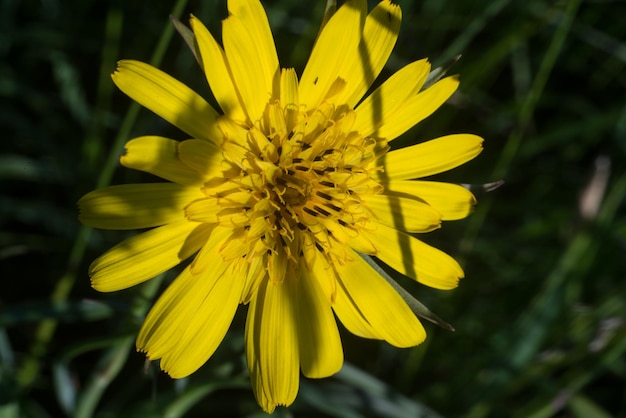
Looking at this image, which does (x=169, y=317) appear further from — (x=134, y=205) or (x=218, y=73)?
(x=218, y=73)

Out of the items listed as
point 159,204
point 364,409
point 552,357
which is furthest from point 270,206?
point 552,357

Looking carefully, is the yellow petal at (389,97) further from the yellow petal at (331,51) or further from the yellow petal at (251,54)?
the yellow petal at (251,54)

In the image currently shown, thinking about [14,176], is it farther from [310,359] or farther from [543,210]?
[543,210]

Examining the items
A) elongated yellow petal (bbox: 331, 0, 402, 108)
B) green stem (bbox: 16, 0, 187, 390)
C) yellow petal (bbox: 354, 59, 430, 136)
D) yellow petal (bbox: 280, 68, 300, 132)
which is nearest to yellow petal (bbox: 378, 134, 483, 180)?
yellow petal (bbox: 354, 59, 430, 136)

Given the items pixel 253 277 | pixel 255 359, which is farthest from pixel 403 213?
pixel 255 359

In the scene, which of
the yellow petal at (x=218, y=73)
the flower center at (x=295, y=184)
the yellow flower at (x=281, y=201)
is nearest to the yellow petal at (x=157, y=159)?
the yellow flower at (x=281, y=201)

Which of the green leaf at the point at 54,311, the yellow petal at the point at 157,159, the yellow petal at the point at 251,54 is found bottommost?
the green leaf at the point at 54,311

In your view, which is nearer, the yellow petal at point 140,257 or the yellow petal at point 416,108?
the yellow petal at point 140,257
